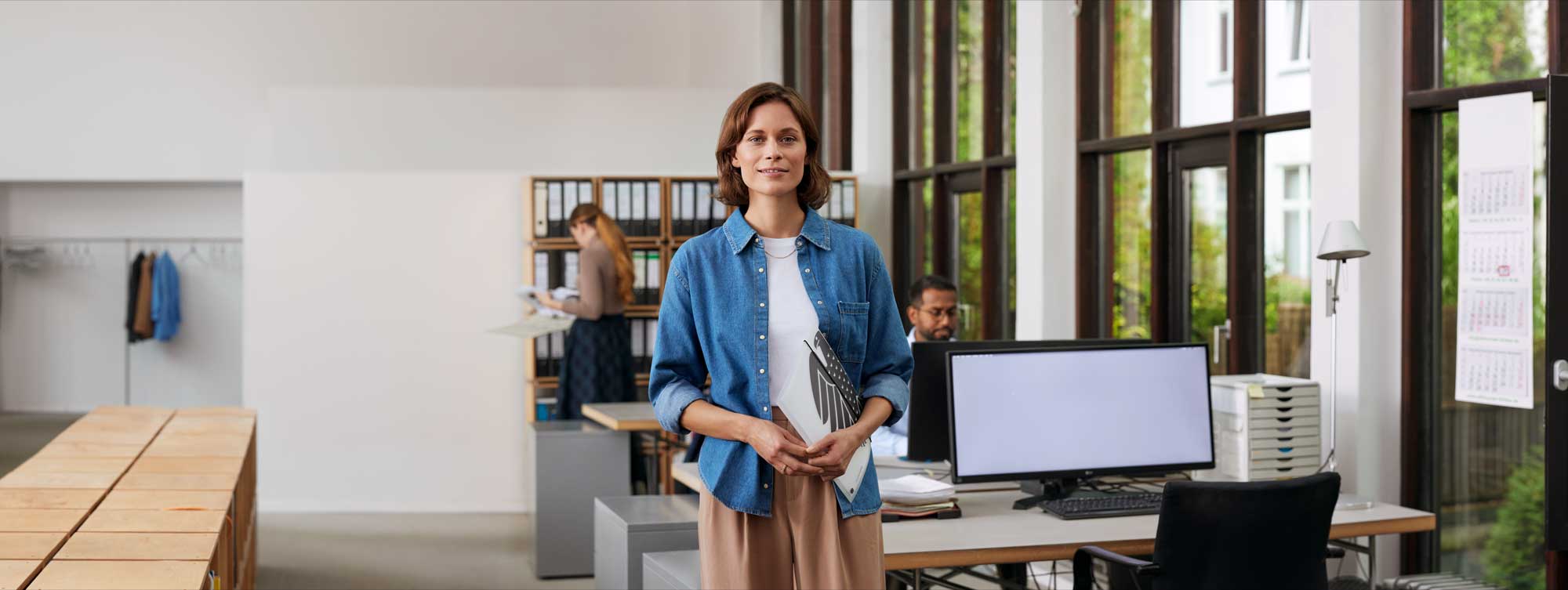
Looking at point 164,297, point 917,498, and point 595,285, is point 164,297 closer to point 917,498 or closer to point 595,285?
point 595,285

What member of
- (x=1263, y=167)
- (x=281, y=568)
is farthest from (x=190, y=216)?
(x=1263, y=167)

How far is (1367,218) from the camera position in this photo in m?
3.92

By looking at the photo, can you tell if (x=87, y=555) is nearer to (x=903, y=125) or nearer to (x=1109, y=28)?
(x=1109, y=28)

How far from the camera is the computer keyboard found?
3.14 metres

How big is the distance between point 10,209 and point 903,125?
733 centimetres

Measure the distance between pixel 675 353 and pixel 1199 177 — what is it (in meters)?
3.57

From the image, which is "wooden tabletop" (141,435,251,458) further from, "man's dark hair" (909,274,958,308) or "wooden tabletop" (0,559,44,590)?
"man's dark hair" (909,274,958,308)

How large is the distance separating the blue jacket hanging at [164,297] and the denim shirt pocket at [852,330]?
9998 mm

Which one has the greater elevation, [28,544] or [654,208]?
[654,208]

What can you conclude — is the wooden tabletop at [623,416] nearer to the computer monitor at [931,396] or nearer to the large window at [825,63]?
the computer monitor at [931,396]

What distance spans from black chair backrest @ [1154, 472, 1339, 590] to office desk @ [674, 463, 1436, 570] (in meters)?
0.24

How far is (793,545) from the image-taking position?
6.10 ft

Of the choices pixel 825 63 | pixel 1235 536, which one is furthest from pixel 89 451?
pixel 825 63

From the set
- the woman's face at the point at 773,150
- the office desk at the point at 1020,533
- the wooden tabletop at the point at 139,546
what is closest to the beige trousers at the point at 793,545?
the woman's face at the point at 773,150
